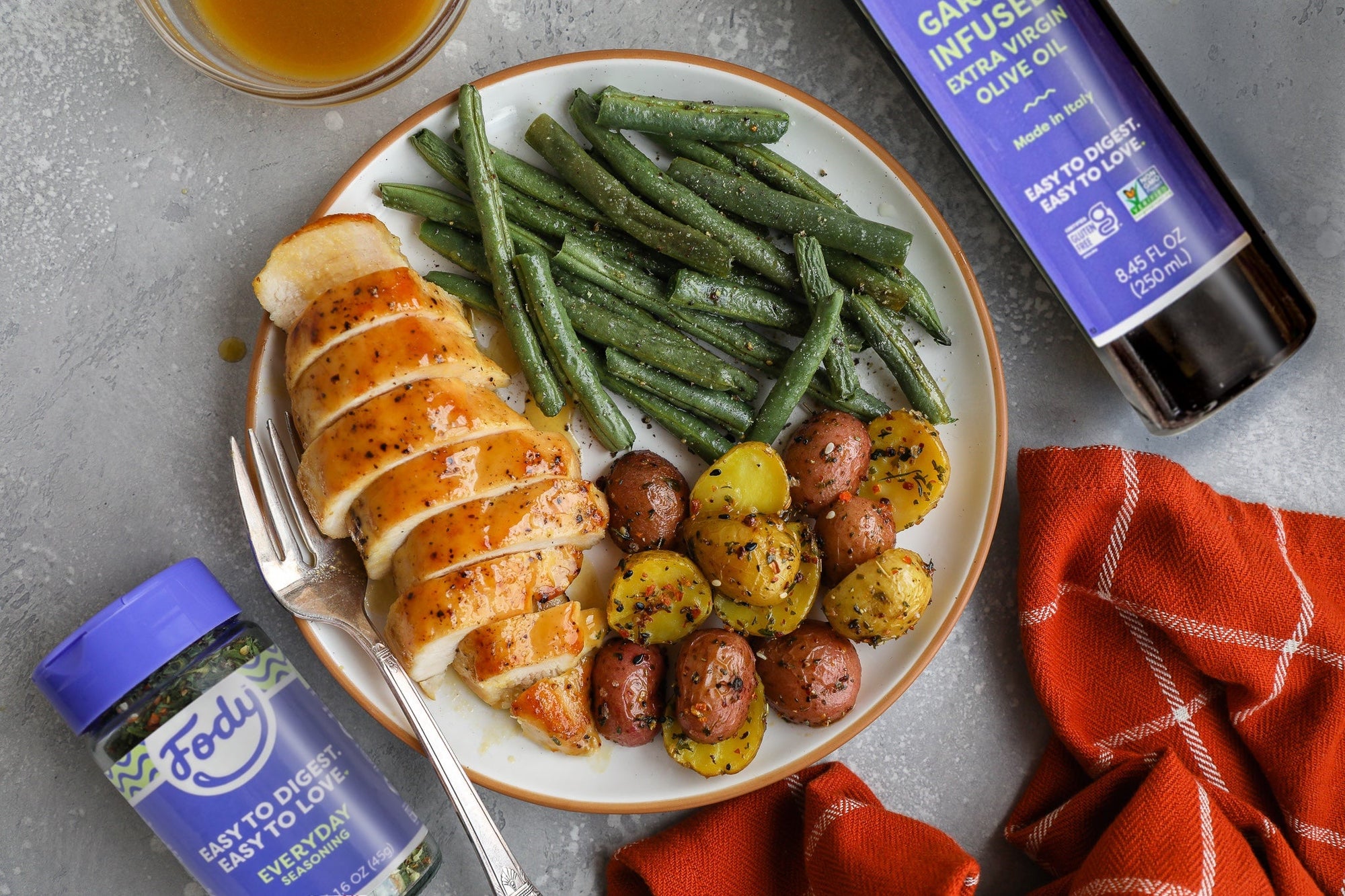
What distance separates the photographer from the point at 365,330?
6.68 ft

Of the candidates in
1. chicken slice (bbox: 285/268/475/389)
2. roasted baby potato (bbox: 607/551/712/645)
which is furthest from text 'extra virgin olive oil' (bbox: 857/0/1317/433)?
chicken slice (bbox: 285/268/475/389)

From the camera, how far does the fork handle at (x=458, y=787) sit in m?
2.17

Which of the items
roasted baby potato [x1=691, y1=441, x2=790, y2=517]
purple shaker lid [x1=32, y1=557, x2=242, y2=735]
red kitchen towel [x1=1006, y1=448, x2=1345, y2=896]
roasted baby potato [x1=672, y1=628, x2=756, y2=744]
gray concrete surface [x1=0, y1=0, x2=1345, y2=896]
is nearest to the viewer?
purple shaker lid [x1=32, y1=557, x2=242, y2=735]

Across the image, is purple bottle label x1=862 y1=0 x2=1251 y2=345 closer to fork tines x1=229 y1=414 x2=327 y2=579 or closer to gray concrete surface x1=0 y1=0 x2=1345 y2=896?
gray concrete surface x1=0 y1=0 x2=1345 y2=896

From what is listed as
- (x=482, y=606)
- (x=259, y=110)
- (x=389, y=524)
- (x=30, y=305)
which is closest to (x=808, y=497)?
(x=482, y=606)

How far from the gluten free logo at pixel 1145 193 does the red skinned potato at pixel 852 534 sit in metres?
0.96

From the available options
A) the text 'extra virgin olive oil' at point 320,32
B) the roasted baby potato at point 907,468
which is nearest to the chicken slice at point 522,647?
the roasted baby potato at point 907,468

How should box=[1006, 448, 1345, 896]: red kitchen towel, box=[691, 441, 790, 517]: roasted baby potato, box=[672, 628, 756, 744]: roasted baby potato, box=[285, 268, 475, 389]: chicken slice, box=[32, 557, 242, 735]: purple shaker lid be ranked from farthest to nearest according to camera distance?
box=[1006, 448, 1345, 896]: red kitchen towel
box=[691, 441, 790, 517]: roasted baby potato
box=[672, 628, 756, 744]: roasted baby potato
box=[285, 268, 475, 389]: chicken slice
box=[32, 557, 242, 735]: purple shaker lid

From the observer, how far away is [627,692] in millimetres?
2207

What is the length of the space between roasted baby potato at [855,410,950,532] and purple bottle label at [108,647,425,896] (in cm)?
147

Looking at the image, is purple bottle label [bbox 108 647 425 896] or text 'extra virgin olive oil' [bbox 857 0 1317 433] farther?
text 'extra virgin olive oil' [bbox 857 0 1317 433]

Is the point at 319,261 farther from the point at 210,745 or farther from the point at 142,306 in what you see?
the point at 210,745

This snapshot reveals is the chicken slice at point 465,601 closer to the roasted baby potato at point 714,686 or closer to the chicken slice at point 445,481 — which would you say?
the chicken slice at point 445,481

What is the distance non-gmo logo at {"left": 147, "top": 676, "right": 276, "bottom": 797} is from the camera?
198 centimetres
